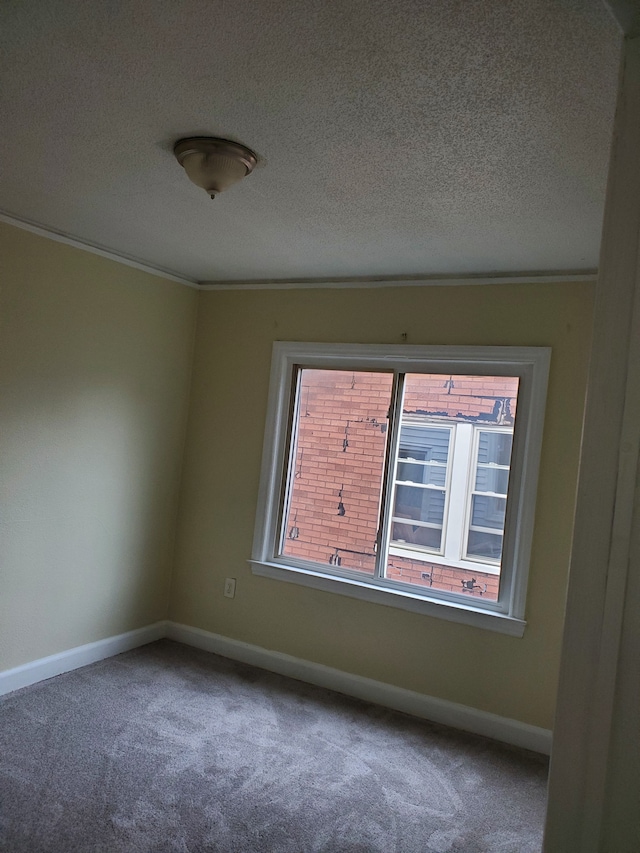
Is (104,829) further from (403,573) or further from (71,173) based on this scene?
(71,173)

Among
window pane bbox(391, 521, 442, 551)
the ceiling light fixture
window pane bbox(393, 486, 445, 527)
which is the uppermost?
the ceiling light fixture

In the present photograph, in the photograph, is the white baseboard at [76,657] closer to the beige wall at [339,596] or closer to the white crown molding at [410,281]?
the beige wall at [339,596]

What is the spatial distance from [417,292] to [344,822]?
8.42 ft

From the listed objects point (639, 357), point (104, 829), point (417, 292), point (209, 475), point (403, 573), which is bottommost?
point (104, 829)

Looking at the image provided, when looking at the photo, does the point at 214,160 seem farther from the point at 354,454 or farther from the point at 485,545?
the point at 485,545

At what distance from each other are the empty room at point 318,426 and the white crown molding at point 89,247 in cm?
2

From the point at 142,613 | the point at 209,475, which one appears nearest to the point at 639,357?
the point at 209,475

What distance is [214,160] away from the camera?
2.12 meters

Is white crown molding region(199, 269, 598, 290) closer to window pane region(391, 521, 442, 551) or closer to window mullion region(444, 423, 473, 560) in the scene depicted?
window mullion region(444, 423, 473, 560)

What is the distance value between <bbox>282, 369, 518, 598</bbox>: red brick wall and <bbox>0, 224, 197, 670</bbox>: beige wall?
2.95 feet

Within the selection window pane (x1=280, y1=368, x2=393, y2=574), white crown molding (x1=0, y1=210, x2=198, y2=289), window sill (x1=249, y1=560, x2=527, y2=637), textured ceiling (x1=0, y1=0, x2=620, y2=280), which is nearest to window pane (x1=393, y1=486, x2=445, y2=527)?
window pane (x1=280, y1=368, x2=393, y2=574)

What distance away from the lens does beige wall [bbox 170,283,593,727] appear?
324 cm

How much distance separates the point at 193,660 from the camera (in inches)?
157

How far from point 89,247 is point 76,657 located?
227 centimetres
